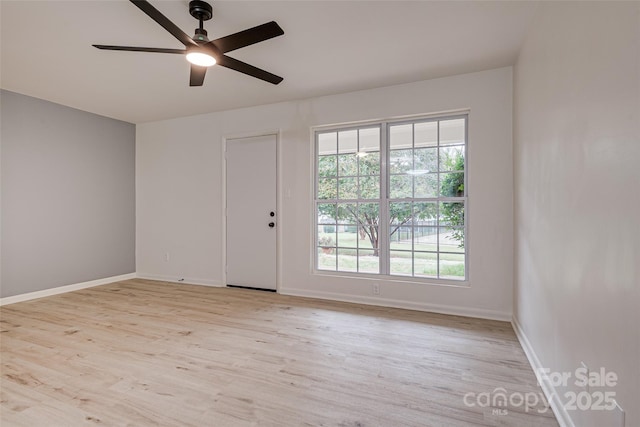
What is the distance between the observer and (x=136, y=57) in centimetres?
285

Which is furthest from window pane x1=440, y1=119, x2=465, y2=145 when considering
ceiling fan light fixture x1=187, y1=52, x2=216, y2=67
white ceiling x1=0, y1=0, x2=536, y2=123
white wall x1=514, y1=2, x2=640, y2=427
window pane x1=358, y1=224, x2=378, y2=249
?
ceiling fan light fixture x1=187, y1=52, x2=216, y2=67

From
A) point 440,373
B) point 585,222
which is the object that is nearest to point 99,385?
point 440,373

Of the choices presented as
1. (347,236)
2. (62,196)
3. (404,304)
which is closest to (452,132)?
(347,236)

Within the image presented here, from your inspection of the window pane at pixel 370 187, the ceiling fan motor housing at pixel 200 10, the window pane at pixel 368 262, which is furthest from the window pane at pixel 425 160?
the ceiling fan motor housing at pixel 200 10

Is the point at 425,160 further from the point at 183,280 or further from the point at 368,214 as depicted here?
the point at 183,280

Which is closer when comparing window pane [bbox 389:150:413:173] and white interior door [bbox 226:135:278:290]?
window pane [bbox 389:150:413:173]

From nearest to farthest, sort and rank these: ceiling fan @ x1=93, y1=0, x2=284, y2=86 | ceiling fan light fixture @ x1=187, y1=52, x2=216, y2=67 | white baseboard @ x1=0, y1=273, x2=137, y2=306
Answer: ceiling fan @ x1=93, y1=0, x2=284, y2=86 < ceiling fan light fixture @ x1=187, y1=52, x2=216, y2=67 < white baseboard @ x1=0, y1=273, x2=137, y2=306

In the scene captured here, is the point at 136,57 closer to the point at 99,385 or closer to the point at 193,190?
the point at 193,190

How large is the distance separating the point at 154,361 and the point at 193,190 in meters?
3.03

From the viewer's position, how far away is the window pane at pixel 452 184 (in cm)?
334

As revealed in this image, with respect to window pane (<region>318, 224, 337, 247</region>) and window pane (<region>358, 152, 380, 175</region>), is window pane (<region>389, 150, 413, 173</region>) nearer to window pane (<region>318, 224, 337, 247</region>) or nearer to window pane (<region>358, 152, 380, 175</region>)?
window pane (<region>358, 152, 380, 175</region>)

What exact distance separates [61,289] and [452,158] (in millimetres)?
5437

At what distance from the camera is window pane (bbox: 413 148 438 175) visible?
11.3 ft

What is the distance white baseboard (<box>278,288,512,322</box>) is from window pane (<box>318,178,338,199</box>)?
127 cm
